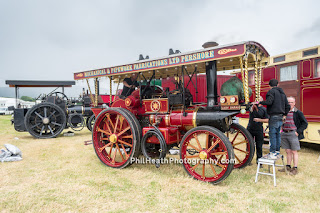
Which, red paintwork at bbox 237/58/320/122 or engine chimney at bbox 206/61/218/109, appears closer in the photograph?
engine chimney at bbox 206/61/218/109

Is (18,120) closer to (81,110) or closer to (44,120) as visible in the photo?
(44,120)

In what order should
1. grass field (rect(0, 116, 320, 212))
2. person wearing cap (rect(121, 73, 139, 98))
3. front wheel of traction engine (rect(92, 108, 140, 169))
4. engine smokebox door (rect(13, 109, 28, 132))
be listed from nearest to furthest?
grass field (rect(0, 116, 320, 212))
front wheel of traction engine (rect(92, 108, 140, 169))
person wearing cap (rect(121, 73, 139, 98))
engine smokebox door (rect(13, 109, 28, 132))

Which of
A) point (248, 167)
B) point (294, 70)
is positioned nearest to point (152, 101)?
point (248, 167)

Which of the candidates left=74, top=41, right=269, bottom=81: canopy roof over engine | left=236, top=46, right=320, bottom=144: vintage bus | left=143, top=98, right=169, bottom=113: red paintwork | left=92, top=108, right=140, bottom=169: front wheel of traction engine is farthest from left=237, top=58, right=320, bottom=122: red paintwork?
left=92, top=108, right=140, bottom=169: front wheel of traction engine

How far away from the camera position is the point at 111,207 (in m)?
2.63

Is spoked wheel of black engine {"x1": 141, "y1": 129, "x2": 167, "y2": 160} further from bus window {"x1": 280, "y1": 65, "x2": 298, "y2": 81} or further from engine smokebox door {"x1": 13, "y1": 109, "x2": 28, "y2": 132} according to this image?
engine smokebox door {"x1": 13, "y1": 109, "x2": 28, "y2": 132}

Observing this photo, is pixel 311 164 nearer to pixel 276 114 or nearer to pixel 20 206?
pixel 276 114

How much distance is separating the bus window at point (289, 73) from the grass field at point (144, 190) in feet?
8.67

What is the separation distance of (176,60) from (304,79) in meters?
4.10

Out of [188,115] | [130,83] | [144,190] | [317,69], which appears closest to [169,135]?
[188,115]

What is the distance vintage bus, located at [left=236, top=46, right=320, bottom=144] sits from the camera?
5.33 meters

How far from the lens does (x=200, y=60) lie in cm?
336

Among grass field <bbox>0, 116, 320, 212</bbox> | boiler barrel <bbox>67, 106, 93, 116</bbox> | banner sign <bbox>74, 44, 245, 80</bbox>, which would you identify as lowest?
grass field <bbox>0, 116, 320, 212</bbox>

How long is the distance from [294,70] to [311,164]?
278 centimetres
